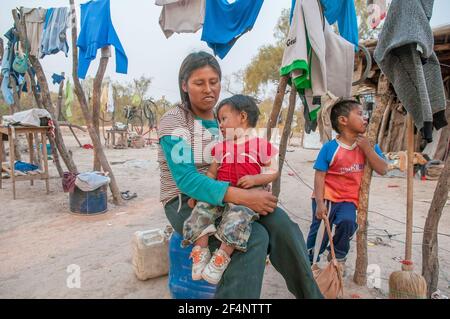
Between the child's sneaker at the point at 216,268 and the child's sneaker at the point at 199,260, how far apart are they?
0.04 metres

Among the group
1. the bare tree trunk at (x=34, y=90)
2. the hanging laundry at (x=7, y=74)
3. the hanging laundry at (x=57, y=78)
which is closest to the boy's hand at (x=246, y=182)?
the bare tree trunk at (x=34, y=90)

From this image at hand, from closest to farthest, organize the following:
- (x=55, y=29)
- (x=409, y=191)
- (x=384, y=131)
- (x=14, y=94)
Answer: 1. (x=409, y=191)
2. (x=55, y=29)
3. (x=14, y=94)
4. (x=384, y=131)

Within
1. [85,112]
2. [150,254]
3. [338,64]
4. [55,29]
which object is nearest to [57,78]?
[55,29]

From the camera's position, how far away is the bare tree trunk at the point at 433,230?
7.05 feet

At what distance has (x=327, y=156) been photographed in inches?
99.7

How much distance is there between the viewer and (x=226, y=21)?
3.63m

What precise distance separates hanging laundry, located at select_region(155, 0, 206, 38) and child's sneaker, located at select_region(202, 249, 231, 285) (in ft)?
9.61

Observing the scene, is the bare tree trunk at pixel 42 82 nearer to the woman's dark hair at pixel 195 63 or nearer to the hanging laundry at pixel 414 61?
the woman's dark hair at pixel 195 63

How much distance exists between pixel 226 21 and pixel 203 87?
2171 mm

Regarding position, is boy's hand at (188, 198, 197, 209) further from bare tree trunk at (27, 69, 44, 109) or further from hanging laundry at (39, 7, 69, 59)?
bare tree trunk at (27, 69, 44, 109)

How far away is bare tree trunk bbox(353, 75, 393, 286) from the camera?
2.43 metres

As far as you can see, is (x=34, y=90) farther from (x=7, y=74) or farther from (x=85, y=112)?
(x=85, y=112)

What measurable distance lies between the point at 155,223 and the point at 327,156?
99.9 inches

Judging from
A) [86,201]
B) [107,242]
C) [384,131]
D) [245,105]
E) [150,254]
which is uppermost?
[245,105]
